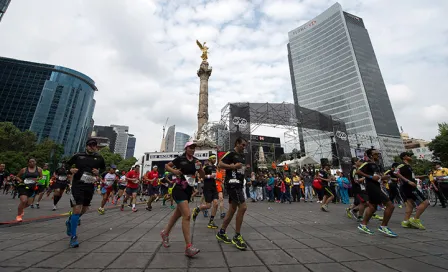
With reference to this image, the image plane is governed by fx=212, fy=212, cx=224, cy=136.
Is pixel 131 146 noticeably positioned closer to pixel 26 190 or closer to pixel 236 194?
pixel 26 190

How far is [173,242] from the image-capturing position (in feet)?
12.2

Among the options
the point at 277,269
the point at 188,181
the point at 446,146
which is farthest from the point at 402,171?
the point at 446,146

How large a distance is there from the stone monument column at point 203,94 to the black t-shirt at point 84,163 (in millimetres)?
25791

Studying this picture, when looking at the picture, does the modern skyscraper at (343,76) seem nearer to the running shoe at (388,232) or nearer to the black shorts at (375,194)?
the black shorts at (375,194)

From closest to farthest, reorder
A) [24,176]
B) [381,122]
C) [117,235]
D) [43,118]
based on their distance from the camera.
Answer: [117,235] → [24,176] → [381,122] → [43,118]

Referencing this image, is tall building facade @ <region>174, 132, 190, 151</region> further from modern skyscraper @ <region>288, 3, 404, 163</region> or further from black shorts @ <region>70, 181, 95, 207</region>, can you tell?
black shorts @ <region>70, 181, 95, 207</region>

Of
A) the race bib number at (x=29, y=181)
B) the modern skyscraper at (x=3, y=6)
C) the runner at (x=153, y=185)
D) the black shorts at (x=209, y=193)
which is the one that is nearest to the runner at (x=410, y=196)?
the black shorts at (x=209, y=193)

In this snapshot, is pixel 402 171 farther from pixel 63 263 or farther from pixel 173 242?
pixel 63 263

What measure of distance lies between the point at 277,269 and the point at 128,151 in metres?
205

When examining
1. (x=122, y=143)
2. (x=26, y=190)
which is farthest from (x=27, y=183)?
(x=122, y=143)

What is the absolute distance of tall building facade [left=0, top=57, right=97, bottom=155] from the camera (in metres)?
82.7

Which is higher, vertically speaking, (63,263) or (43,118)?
(43,118)

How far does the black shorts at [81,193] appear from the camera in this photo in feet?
12.6

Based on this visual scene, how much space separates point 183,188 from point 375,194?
14.1ft
